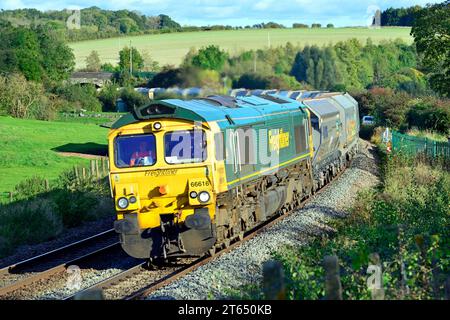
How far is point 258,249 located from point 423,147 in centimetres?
2051

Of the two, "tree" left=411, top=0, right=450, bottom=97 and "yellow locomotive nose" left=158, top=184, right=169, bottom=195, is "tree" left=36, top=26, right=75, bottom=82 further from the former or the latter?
"yellow locomotive nose" left=158, top=184, right=169, bottom=195

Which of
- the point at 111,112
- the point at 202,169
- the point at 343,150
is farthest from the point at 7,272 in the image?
the point at 111,112

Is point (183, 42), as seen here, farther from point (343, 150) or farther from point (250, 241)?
point (250, 241)

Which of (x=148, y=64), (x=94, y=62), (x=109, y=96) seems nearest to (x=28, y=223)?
(x=148, y=64)

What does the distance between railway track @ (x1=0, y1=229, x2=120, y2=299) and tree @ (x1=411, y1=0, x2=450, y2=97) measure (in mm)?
14970

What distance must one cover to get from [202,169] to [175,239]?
1390 mm

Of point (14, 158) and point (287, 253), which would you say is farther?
point (14, 158)

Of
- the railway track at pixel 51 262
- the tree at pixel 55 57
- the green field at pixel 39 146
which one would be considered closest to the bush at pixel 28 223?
the railway track at pixel 51 262

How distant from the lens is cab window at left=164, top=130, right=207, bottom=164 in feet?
44.9

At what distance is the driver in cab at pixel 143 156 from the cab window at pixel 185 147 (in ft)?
0.96

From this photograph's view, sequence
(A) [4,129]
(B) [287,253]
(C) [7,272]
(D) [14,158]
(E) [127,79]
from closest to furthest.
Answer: (B) [287,253] → (C) [7,272] → (E) [127,79] → (D) [14,158] → (A) [4,129]

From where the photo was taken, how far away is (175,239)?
1377 cm
